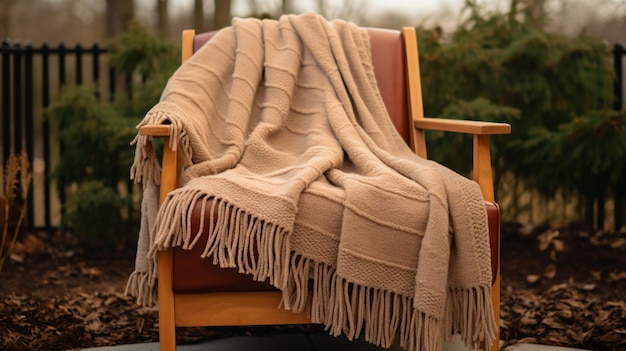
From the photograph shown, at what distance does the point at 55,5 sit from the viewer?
7785 millimetres

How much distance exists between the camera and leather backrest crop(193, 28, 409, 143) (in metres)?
2.88

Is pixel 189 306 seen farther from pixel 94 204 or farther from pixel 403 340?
pixel 94 204

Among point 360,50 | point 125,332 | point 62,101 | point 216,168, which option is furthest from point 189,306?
point 62,101

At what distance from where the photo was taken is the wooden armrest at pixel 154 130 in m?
2.03

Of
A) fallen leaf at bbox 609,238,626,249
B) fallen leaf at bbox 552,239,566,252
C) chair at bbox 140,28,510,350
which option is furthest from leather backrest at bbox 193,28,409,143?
fallen leaf at bbox 609,238,626,249

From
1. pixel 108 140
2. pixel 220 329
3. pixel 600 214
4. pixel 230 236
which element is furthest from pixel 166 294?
pixel 600 214

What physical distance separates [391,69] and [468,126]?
27.9 inches

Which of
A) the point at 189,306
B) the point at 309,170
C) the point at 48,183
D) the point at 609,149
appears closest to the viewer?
the point at 189,306

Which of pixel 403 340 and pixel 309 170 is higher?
pixel 309 170

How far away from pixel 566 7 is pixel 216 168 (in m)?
5.04

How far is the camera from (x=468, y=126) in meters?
2.29

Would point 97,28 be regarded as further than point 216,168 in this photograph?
Yes

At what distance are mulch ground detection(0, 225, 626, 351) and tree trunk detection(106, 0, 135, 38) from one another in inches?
91.0

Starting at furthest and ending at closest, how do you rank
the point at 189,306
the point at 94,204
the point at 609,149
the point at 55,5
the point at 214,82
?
the point at 55,5 → the point at 94,204 → the point at 609,149 → the point at 214,82 → the point at 189,306
